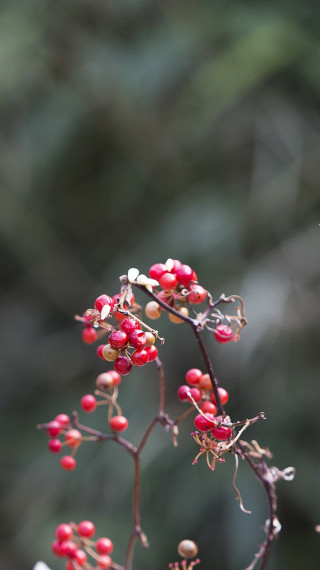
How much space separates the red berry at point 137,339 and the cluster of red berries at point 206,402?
3 centimetres

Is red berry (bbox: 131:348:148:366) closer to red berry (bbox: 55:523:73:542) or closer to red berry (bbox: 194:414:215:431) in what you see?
red berry (bbox: 194:414:215:431)

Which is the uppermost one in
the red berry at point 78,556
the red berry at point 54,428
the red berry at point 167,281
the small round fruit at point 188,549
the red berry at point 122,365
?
the red berry at point 167,281

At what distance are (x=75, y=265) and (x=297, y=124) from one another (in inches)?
23.7

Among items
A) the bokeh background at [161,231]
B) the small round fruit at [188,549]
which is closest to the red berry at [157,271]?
the small round fruit at [188,549]

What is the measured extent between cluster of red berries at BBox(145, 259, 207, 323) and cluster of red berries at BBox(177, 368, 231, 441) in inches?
1.8

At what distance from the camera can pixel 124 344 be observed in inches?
10.8

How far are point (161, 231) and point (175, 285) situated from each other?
3.04ft

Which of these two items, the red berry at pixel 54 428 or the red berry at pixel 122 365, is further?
the red berry at pixel 54 428

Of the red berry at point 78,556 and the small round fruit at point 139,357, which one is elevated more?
the small round fruit at point 139,357

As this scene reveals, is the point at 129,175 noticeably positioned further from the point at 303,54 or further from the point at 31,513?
the point at 31,513

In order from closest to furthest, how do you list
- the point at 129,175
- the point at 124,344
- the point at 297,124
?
the point at 124,344 → the point at 297,124 → the point at 129,175

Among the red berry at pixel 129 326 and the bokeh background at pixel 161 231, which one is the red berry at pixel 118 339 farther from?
the bokeh background at pixel 161 231

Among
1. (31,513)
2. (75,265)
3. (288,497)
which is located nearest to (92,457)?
(31,513)

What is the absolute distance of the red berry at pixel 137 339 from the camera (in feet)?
Answer: 0.89
